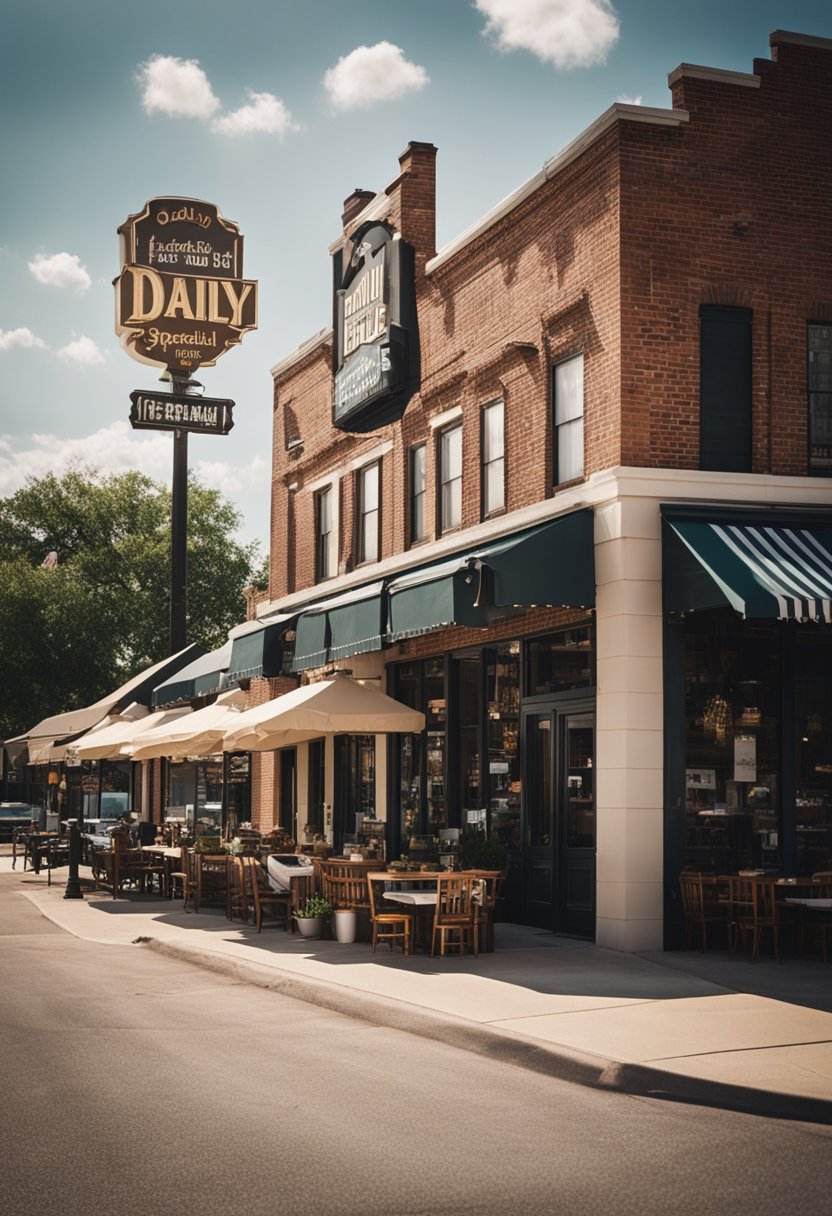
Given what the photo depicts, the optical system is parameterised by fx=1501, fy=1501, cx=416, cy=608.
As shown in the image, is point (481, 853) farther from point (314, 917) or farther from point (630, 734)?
point (630, 734)

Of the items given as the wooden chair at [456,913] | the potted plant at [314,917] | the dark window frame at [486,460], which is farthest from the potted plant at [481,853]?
the dark window frame at [486,460]

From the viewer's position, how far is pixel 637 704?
51.9 feet

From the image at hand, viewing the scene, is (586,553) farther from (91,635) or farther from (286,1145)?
(91,635)

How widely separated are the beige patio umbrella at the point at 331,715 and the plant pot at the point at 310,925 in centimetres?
226

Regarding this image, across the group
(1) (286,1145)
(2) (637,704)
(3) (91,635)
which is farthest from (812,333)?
(3) (91,635)

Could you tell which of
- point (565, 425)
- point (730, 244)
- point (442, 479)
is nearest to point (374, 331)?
point (442, 479)

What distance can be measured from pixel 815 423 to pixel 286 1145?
11.9 m

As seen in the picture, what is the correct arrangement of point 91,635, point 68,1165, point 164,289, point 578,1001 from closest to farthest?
point 68,1165 → point 578,1001 → point 164,289 → point 91,635

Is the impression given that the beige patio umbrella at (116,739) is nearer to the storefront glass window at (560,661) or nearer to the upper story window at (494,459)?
the upper story window at (494,459)

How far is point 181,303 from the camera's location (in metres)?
36.9

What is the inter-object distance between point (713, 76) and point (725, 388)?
3.50 meters

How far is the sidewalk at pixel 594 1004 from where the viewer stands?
29.9 feet

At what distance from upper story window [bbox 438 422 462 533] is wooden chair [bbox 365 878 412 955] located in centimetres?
629

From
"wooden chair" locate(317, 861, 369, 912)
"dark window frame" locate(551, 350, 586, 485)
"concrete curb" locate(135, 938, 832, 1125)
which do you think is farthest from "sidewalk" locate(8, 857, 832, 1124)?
"dark window frame" locate(551, 350, 586, 485)
